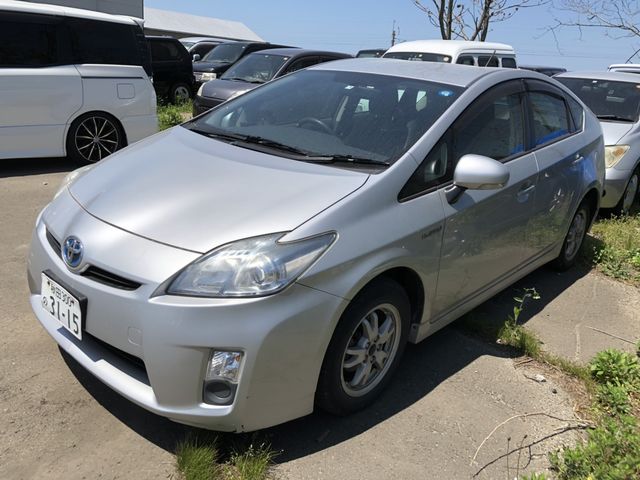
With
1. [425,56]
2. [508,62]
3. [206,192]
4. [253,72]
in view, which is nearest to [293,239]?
[206,192]

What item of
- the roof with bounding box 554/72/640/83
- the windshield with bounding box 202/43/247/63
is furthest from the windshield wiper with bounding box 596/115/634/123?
the windshield with bounding box 202/43/247/63

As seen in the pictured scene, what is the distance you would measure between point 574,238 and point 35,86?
552 cm

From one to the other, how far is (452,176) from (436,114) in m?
0.34

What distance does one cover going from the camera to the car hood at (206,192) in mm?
2346

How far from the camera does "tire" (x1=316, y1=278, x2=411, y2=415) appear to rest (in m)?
2.47

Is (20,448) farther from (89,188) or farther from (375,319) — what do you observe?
(375,319)

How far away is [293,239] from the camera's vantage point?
229 centimetres

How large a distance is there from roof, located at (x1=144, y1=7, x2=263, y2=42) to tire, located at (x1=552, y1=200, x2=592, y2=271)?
131ft

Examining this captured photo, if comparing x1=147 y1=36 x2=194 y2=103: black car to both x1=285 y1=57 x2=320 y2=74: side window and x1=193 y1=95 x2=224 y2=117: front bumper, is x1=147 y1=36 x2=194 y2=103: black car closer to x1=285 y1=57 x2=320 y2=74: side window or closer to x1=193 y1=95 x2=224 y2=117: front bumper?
x1=193 y1=95 x2=224 y2=117: front bumper

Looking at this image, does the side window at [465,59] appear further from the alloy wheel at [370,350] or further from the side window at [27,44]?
the alloy wheel at [370,350]

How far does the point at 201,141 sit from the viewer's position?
321cm

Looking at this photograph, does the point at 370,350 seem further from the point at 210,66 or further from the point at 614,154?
the point at 210,66

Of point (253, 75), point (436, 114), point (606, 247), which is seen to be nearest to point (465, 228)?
point (436, 114)

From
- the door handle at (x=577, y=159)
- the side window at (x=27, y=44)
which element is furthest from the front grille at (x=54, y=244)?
the side window at (x=27, y=44)
